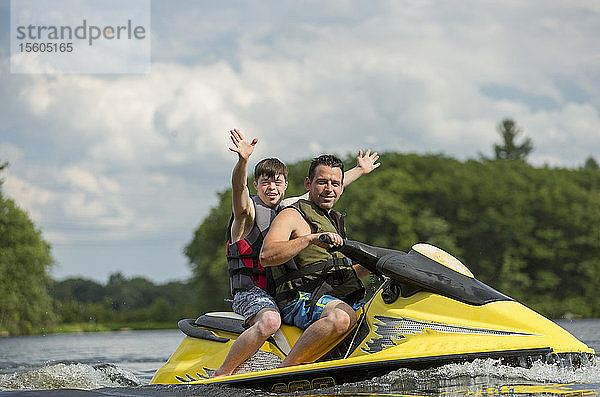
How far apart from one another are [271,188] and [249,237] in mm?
395

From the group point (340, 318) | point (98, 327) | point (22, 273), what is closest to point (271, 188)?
point (340, 318)

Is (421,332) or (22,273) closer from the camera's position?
(421,332)

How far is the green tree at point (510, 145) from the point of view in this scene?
64500 millimetres

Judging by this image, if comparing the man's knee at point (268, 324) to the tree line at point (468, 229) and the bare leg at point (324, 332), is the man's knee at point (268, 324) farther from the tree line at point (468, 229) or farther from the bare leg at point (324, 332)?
the tree line at point (468, 229)

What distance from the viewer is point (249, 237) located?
552 cm

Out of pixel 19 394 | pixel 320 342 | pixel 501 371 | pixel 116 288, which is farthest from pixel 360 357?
pixel 116 288

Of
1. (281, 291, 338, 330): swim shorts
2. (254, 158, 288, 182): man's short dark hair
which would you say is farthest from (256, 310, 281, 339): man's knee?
(254, 158, 288, 182): man's short dark hair

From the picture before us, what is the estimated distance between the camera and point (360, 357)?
4645 millimetres

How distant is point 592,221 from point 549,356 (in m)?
37.3

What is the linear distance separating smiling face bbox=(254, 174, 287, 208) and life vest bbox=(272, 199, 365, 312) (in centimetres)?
42

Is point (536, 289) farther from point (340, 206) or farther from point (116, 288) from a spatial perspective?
point (116, 288)

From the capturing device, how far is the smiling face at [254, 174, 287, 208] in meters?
5.59

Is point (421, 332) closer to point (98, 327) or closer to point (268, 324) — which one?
point (268, 324)

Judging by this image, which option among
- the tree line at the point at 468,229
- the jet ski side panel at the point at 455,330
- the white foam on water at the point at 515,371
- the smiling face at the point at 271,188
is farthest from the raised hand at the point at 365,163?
the tree line at the point at 468,229
